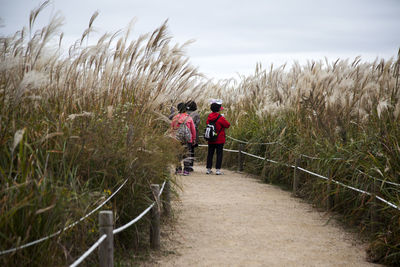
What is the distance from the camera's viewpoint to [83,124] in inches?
144

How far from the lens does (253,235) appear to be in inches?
195

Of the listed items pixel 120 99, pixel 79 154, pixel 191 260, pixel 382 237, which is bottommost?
pixel 191 260

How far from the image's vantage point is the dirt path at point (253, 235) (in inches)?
164

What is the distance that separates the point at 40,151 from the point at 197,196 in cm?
424

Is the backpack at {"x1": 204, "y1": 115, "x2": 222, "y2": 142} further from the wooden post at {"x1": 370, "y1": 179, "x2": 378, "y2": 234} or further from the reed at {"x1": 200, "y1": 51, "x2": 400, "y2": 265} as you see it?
the wooden post at {"x1": 370, "y1": 179, "x2": 378, "y2": 234}

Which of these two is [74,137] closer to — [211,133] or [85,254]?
[85,254]

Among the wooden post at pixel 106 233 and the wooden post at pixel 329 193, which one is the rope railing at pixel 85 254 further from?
the wooden post at pixel 329 193

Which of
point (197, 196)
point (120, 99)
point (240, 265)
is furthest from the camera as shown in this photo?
point (197, 196)

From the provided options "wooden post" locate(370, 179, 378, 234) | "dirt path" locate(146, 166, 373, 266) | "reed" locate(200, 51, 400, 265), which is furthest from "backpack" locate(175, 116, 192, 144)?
"wooden post" locate(370, 179, 378, 234)

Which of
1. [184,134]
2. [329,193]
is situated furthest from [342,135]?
[184,134]

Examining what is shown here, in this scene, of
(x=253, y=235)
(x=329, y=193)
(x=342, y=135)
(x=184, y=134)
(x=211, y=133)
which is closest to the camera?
(x=253, y=235)

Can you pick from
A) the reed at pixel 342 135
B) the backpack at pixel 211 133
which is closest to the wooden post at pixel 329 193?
the reed at pixel 342 135

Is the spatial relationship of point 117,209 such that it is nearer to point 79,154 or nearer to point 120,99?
point 79,154

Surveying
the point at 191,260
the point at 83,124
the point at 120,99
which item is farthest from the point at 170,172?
the point at 83,124
